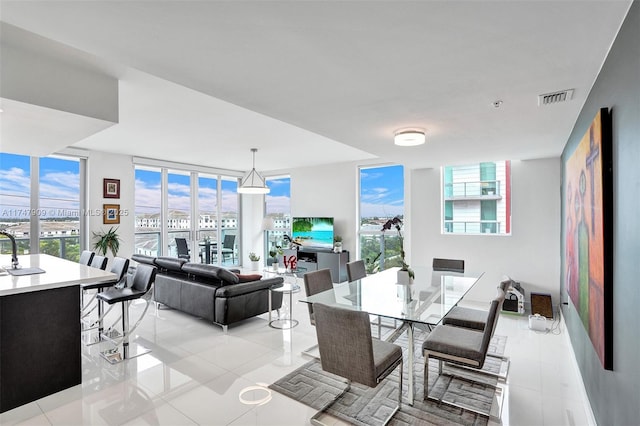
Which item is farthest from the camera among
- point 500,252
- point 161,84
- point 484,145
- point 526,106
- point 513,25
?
point 500,252

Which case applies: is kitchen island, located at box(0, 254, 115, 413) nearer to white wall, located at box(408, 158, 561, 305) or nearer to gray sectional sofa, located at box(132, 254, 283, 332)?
A: gray sectional sofa, located at box(132, 254, 283, 332)

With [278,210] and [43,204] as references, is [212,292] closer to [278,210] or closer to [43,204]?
[43,204]

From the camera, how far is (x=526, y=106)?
8.74 ft

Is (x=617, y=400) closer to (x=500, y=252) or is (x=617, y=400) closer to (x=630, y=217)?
(x=630, y=217)

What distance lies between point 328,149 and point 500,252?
3.54m

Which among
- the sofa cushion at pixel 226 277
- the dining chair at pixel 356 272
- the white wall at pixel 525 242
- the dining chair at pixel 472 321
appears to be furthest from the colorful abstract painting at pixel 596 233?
the sofa cushion at pixel 226 277

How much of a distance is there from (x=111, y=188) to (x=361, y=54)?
6.54 meters

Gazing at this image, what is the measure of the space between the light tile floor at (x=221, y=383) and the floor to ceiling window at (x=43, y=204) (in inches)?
131

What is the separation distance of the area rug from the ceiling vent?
237cm

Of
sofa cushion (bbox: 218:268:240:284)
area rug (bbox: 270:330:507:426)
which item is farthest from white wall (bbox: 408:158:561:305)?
sofa cushion (bbox: 218:268:240:284)

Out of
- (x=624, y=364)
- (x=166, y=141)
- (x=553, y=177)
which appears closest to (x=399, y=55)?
(x=624, y=364)

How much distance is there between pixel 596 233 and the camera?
1.91 metres

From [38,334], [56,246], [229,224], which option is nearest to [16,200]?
[56,246]

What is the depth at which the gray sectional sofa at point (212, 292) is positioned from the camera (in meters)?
3.99
